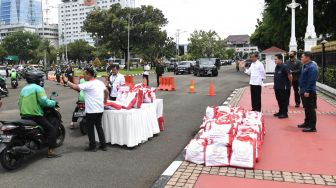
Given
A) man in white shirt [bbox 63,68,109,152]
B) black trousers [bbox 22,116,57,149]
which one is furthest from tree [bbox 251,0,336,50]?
black trousers [bbox 22,116,57,149]

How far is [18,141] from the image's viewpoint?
6586mm

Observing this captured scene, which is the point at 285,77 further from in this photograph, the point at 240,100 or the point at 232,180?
the point at 232,180

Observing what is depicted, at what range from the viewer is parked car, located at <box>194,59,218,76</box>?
120 ft

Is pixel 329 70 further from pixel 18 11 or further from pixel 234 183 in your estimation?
pixel 18 11

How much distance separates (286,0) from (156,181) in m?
35.1

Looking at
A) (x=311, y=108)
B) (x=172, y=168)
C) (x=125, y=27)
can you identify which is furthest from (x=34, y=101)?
(x=125, y=27)

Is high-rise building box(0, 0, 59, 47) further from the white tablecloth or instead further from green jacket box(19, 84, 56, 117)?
green jacket box(19, 84, 56, 117)

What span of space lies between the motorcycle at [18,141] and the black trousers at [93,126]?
0.87 m

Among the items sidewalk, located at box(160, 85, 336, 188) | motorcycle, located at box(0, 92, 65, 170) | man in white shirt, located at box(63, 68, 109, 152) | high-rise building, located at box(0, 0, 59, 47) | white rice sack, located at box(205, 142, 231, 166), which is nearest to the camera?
sidewalk, located at box(160, 85, 336, 188)

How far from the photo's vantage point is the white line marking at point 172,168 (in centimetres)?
618

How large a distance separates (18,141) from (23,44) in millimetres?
111015

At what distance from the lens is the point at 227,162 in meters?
6.54

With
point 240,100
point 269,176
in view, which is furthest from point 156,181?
point 240,100

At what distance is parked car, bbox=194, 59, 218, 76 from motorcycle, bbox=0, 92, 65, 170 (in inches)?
1190
